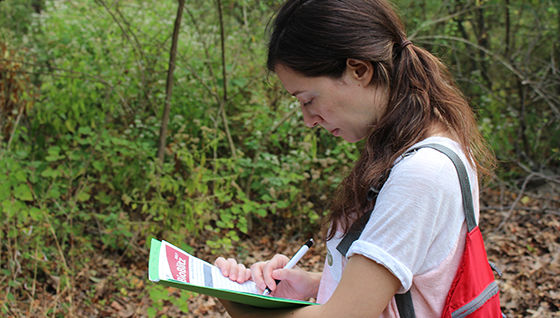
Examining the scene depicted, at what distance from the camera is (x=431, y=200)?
105cm

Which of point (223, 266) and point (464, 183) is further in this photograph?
point (223, 266)

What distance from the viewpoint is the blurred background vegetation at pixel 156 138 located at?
13.6 ft

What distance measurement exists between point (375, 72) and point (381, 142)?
0.61 feet

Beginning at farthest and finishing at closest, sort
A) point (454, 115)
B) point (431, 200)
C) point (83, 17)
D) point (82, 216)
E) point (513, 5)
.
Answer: point (513, 5), point (83, 17), point (82, 216), point (454, 115), point (431, 200)

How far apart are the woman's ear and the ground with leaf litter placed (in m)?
2.67

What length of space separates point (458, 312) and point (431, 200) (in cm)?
29

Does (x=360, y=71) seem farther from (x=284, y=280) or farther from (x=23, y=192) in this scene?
(x=23, y=192)

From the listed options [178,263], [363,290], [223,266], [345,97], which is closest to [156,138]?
[223,266]

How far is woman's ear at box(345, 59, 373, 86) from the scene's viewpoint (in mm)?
1275

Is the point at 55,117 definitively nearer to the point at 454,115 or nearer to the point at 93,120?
the point at 93,120

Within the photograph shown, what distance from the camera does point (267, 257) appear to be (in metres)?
5.11

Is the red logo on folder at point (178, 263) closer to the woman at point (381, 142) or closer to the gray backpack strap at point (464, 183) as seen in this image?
the woman at point (381, 142)

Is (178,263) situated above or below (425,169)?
below

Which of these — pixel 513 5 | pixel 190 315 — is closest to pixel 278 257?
pixel 190 315
